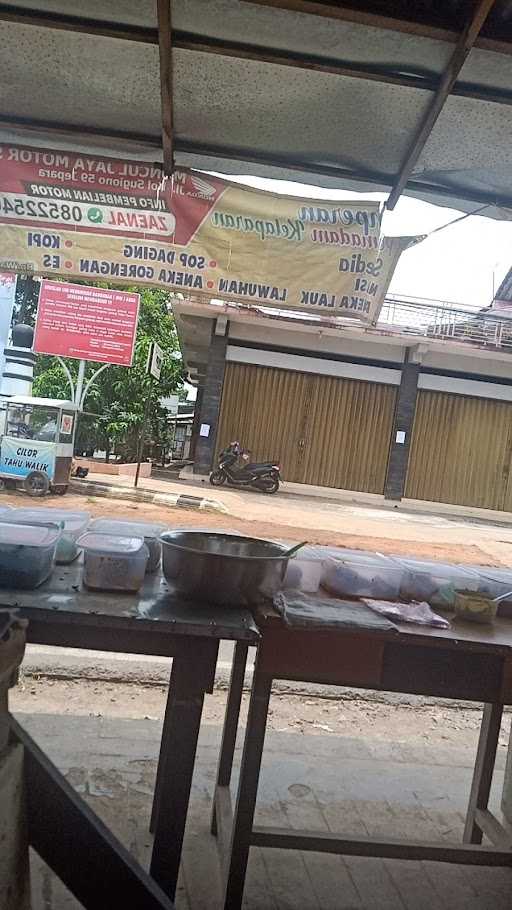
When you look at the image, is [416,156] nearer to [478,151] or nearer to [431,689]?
[478,151]

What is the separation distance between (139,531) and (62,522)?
289 mm

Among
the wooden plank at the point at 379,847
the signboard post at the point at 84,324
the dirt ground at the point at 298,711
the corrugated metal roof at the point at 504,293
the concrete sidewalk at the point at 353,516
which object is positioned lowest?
the dirt ground at the point at 298,711

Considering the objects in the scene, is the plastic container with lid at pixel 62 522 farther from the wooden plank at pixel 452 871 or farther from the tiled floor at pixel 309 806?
the wooden plank at pixel 452 871

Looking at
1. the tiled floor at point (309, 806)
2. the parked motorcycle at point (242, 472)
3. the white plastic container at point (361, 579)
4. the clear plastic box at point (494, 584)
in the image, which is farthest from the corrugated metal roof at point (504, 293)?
the white plastic container at point (361, 579)

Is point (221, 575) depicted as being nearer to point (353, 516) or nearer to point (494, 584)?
point (494, 584)

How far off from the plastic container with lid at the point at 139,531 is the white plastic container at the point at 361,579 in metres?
0.60

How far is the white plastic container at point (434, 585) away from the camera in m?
2.28

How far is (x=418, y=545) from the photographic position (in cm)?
1009

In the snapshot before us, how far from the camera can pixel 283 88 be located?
7.47ft

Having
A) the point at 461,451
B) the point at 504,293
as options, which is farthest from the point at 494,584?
the point at 504,293

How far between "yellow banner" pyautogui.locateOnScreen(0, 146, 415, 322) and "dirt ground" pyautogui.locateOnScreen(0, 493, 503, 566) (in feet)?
20.0

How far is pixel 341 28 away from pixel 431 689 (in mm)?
2018

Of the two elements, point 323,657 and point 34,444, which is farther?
point 34,444

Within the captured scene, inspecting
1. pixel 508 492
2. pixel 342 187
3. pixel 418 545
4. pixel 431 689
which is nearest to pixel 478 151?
pixel 342 187
